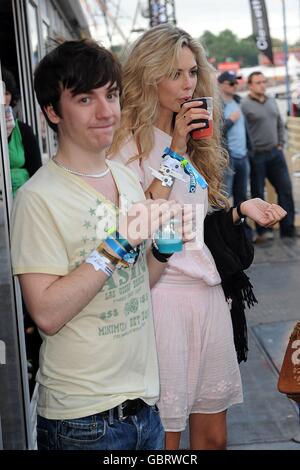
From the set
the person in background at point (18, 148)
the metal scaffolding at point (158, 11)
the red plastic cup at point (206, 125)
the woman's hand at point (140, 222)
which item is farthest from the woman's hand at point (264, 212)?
the metal scaffolding at point (158, 11)

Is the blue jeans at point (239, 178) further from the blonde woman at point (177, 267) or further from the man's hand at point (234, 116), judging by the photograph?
the blonde woman at point (177, 267)

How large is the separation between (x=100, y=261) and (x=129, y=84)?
1.11 meters

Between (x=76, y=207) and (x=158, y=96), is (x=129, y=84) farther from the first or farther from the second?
(x=76, y=207)

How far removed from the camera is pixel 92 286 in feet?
5.38

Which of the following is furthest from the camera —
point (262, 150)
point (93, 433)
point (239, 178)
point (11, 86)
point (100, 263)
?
point (262, 150)

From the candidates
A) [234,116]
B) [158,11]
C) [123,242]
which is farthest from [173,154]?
[158,11]

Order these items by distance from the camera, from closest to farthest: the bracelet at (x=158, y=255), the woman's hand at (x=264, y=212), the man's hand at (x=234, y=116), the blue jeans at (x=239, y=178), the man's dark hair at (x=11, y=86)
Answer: the bracelet at (x=158, y=255), the woman's hand at (x=264, y=212), the man's dark hair at (x=11, y=86), the man's hand at (x=234, y=116), the blue jeans at (x=239, y=178)

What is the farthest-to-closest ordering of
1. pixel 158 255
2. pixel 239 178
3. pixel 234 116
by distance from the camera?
pixel 239 178
pixel 234 116
pixel 158 255

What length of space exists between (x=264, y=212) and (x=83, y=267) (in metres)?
0.94

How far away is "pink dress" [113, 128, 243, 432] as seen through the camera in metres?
2.50

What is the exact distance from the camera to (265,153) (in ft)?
28.9

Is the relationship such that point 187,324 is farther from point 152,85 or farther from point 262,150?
point 262,150

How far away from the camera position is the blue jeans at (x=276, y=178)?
28.8ft

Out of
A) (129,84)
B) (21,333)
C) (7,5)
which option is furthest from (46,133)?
(129,84)
